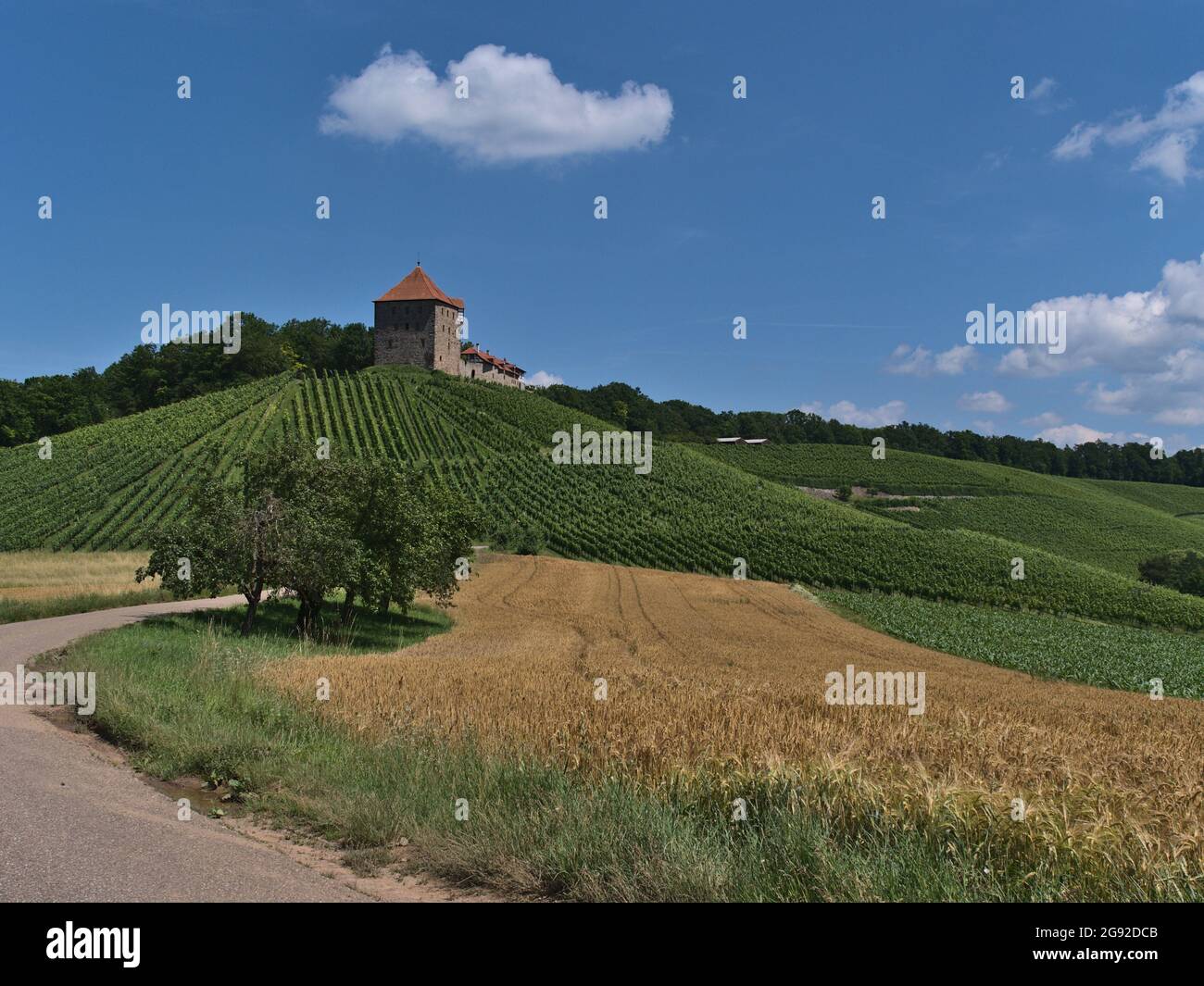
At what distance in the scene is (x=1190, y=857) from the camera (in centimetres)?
632

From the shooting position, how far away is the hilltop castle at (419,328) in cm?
13638

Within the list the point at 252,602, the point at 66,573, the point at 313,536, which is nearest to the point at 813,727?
the point at 313,536

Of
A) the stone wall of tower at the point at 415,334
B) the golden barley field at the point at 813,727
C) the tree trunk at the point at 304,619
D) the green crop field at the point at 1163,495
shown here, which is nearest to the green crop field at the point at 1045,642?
the golden barley field at the point at 813,727

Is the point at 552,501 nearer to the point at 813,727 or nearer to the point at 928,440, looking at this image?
the point at 813,727

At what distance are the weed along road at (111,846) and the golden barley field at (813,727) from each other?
2972 mm

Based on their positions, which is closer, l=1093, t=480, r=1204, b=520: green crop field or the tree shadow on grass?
the tree shadow on grass

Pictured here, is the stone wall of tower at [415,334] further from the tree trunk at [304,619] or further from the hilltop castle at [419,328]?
the tree trunk at [304,619]

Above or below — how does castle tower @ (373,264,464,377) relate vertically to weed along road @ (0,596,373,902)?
above

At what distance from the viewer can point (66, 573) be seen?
40.9m

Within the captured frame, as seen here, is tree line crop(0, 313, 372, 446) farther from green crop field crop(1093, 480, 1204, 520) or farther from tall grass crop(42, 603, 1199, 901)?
green crop field crop(1093, 480, 1204, 520)

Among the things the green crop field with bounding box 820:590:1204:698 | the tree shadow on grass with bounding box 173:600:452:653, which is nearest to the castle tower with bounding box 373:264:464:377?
the green crop field with bounding box 820:590:1204:698

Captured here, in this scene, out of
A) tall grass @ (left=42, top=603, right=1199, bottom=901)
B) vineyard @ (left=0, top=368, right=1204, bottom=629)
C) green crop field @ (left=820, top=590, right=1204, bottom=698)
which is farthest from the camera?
vineyard @ (left=0, top=368, right=1204, bottom=629)

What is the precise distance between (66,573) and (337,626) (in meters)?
21.6

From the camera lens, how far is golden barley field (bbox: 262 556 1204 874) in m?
7.19
